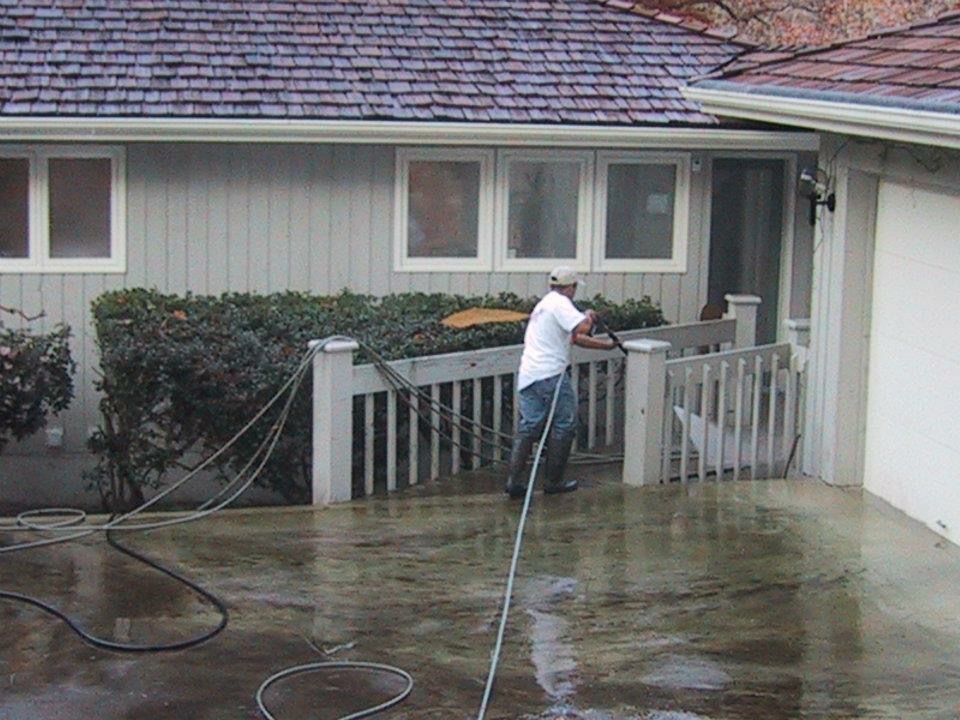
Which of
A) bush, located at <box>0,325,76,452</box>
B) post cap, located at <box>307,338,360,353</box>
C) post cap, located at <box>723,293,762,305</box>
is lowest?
bush, located at <box>0,325,76,452</box>

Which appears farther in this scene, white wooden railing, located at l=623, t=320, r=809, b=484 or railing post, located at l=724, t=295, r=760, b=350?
railing post, located at l=724, t=295, r=760, b=350

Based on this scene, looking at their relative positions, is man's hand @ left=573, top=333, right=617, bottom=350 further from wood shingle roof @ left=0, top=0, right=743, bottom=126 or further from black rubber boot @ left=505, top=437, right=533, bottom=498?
wood shingle roof @ left=0, top=0, right=743, bottom=126

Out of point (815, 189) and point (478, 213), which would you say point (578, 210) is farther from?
point (815, 189)

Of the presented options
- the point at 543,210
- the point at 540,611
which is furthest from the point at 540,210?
the point at 540,611

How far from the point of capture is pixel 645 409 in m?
11.5

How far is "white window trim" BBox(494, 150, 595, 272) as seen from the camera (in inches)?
580

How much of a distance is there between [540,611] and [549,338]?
2.98 metres

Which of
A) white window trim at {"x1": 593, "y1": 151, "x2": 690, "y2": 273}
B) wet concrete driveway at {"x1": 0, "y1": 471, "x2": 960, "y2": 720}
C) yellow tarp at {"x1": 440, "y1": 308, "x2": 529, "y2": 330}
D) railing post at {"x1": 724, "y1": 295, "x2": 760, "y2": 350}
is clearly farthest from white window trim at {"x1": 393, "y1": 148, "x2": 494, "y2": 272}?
wet concrete driveway at {"x1": 0, "y1": 471, "x2": 960, "y2": 720}

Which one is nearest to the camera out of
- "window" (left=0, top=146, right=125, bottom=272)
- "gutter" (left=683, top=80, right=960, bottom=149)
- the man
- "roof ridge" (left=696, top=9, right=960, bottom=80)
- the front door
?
"gutter" (left=683, top=80, right=960, bottom=149)

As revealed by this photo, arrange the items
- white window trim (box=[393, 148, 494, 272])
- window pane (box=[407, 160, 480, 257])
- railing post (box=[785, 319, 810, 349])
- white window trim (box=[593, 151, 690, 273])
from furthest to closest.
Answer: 1. white window trim (box=[593, 151, 690, 273])
2. window pane (box=[407, 160, 480, 257])
3. white window trim (box=[393, 148, 494, 272])
4. railing post (box=[785, 319, 810, 349])

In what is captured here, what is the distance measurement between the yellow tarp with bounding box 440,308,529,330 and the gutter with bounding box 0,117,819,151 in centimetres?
155

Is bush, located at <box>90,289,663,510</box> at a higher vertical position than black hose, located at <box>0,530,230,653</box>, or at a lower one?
higher

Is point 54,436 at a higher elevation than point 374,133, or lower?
lower

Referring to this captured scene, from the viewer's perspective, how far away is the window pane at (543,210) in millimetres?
14844
